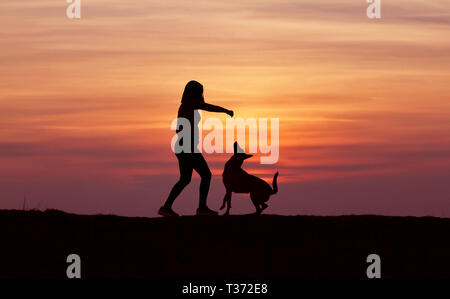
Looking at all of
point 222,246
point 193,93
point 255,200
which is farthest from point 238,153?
point 222,246

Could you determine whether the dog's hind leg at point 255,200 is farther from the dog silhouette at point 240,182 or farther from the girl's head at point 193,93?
the girl's head at point 193,93

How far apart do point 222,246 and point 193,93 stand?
317 centimetres

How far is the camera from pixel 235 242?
52.1 feet

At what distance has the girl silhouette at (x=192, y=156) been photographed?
17.4m

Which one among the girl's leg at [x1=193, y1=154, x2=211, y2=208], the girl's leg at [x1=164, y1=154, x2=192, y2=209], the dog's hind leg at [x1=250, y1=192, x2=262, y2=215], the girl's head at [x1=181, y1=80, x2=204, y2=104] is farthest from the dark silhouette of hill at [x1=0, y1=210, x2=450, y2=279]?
the girl's head at [x1=181, y1=80, x2=204, y2=104]

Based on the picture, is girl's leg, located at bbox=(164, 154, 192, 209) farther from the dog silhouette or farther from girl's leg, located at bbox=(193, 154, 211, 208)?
the dog silhouette

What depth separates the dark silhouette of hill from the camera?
14938mm

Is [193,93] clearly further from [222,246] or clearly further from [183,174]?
[222,246]

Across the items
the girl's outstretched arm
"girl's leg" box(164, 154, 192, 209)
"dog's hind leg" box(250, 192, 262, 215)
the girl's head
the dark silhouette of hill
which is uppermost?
the girl's head

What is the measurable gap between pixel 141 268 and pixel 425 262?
14.7 ft

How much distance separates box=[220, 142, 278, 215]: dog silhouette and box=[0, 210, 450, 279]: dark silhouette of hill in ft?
1.33

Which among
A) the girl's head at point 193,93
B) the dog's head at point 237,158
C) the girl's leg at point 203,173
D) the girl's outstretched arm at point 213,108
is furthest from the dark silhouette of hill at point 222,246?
the girl's head at point 193,93

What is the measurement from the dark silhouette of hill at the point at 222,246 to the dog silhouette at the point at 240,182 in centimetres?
40
